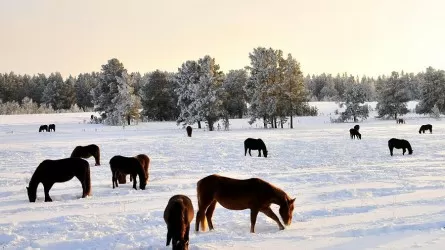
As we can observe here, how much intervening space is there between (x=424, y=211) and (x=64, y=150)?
85.3 ft

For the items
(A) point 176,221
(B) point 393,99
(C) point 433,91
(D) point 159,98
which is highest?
(D) point 159,98

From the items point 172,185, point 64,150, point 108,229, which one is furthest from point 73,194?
point 64,150

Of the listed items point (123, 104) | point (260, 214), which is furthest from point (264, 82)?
point (260, 214)

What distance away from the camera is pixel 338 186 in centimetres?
1492

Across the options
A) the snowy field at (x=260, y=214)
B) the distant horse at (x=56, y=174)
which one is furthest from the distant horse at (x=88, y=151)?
the distant horse at (x=56, y=174)

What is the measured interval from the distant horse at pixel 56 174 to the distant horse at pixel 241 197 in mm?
5807

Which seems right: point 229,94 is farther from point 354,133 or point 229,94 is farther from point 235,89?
point 354,133

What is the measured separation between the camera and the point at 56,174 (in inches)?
535

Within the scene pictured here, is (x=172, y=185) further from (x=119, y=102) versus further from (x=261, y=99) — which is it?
(x=119, y=102)

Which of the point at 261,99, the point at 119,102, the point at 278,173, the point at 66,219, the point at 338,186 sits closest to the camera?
the point at 66,219

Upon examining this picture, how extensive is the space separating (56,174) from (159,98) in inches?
2531

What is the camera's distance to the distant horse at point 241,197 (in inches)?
365

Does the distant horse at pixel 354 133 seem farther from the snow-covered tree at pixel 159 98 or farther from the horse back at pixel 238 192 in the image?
the snow-covered tree at pixel 159 98

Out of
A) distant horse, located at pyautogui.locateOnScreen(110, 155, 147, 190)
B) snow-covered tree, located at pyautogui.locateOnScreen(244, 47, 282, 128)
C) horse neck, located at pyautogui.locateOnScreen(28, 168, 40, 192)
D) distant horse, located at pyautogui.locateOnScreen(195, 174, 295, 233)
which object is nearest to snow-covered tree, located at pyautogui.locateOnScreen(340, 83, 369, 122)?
snow-covered tree, located at pyautogui.locateOnScreen(244, 47, 282, 128)
